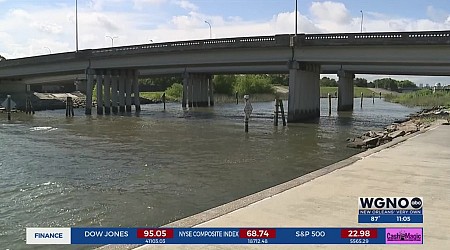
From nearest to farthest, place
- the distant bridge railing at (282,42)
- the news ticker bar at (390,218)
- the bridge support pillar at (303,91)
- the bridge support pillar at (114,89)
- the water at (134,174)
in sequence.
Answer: the news ticker bar at (390,218)
the water at (134,174)
the distant bridge railing at (282,42)
the bridge support pillar at (303,91)
the bridge support pillar at (114,89)

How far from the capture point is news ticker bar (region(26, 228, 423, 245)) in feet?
21.4

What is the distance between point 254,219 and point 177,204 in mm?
4831

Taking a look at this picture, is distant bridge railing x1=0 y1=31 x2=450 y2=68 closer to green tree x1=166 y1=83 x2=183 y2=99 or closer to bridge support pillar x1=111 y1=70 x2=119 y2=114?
bridge support pillar x1=111 y1=70 x2=119 y2=114

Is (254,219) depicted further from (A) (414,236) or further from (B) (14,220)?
(B) (14,220)

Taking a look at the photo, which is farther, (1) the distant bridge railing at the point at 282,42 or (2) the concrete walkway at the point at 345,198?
(1) the distant bridge railing at the point at 282,42

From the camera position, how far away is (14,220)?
10688 mm

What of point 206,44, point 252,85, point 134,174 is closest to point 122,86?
point 206,44

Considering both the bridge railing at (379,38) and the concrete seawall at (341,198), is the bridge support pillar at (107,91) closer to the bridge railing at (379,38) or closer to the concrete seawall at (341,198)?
the bridge railing at (379,38)

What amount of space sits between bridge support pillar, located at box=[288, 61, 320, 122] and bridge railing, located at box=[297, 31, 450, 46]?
3.18m

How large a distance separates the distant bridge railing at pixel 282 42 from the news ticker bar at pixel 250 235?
34.4 metres

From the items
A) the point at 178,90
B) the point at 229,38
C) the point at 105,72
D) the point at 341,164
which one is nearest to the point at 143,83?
the point at 178,90

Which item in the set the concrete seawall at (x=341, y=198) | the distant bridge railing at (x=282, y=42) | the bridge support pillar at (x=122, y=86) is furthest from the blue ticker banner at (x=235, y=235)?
the bridge support pillar at (x=122, y=86)

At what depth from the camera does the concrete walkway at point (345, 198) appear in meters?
7.27

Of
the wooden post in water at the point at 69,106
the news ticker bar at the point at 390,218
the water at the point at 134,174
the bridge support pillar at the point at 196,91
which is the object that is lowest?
the water at the point at 134,174
